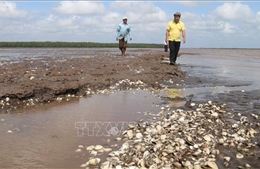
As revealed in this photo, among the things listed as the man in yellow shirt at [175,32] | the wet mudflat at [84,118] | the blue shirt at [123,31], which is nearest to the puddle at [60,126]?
A: the wet mudflat at [84,118]

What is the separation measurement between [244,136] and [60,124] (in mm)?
3378

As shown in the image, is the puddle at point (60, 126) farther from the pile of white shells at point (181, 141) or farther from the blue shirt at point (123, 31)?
the blue shirt at point (123, 31)

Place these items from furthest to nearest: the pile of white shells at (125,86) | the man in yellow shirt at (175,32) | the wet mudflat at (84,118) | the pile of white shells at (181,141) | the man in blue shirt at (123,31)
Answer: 1. the man in blue shirt at (123,31)
2. the man in yellow shirt at (175,32)
3. the pile of white shells at (125,86)
4. the wet mudflat at (84,118)
5. the pile of white shells at (181,141)

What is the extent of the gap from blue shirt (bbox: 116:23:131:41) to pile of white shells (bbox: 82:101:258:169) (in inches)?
628

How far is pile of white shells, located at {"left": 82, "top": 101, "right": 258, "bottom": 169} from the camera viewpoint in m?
4.35

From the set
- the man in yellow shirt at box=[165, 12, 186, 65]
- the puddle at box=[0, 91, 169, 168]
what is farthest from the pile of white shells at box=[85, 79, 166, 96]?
the man in yellow shirt at box=[165, 12, 186, 65]

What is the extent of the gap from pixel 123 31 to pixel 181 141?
697 inches

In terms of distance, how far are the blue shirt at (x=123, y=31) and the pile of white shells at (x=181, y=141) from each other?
16.0 m

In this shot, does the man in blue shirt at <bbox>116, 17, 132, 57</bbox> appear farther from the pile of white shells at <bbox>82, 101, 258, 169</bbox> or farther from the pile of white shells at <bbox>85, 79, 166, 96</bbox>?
the pile of white shells at <bbox>82, 101, 258, 169</bbox>

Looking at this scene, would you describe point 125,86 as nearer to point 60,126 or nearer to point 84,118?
point 84,118

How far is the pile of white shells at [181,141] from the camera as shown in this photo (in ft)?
14.3

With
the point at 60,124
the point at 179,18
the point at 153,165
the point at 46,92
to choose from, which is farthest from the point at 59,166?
the point at 179,18

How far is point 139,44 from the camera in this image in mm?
84438

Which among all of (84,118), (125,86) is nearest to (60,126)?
(84,118)
